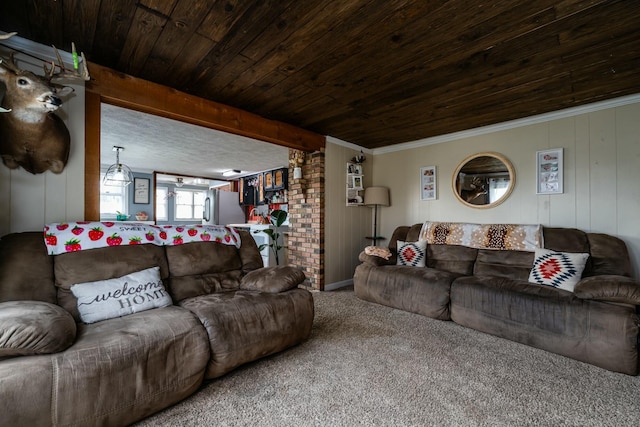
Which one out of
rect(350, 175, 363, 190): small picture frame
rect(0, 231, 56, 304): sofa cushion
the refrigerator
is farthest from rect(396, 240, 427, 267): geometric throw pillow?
the refrigerator

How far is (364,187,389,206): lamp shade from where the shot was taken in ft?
14.6

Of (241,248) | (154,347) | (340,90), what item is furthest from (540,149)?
(154,347)

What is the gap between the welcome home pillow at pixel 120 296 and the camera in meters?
1.71

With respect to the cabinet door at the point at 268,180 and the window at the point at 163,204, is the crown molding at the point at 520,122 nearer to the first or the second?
the cabinet door at the point at 268,180

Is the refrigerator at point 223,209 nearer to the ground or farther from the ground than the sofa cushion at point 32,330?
farther from the ground

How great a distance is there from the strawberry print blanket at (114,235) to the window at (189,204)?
662cm

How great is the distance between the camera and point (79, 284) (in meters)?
1.79

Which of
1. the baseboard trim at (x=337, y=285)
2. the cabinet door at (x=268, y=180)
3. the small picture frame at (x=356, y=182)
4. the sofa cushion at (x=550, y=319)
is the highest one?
the cabinet door at (x=268, y=180)

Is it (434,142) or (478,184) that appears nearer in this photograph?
(478,184)

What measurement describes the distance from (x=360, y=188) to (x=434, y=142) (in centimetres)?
128

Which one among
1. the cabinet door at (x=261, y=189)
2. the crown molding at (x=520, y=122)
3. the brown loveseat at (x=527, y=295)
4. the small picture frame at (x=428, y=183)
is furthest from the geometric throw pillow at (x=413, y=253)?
the cabinet door at (x=261, y=189)

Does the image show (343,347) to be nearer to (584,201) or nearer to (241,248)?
(241,248)

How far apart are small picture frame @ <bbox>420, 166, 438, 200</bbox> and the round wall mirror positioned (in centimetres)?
28

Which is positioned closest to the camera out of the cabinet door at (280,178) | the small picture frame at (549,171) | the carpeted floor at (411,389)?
the carpeted floor at (411,389)
